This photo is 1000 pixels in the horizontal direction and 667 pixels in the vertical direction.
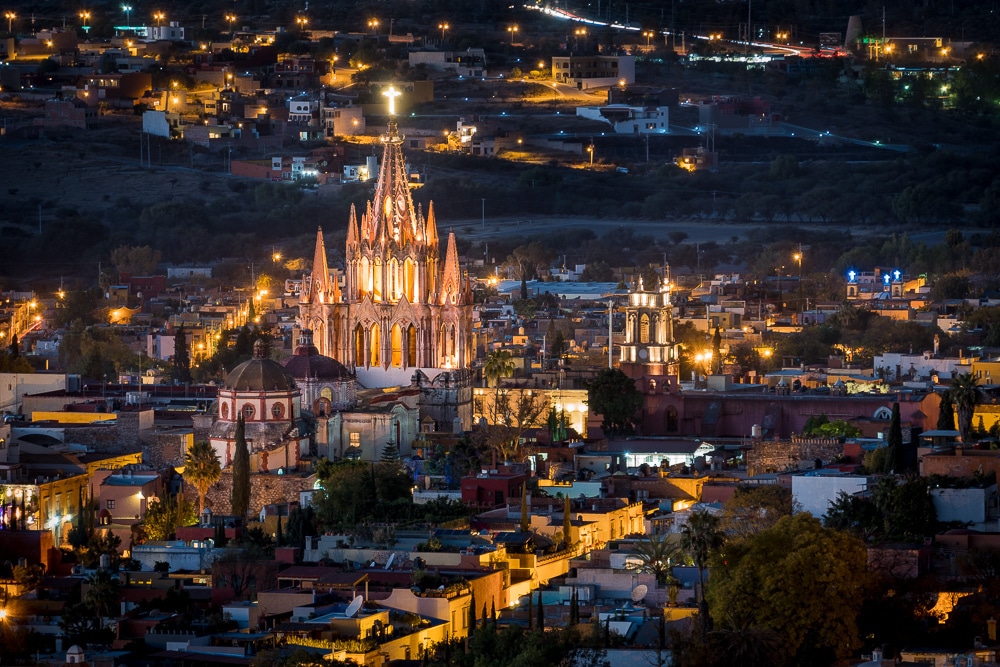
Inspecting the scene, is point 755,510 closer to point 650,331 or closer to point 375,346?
point 375,346

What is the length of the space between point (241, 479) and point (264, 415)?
4323mm

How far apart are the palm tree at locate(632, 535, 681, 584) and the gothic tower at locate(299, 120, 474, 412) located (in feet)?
102

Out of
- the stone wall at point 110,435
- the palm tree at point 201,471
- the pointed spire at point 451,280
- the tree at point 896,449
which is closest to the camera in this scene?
the tree at point 896,449

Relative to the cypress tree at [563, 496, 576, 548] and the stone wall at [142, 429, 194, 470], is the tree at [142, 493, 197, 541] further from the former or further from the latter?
the cypress tree at [563, 496, 576, 548]

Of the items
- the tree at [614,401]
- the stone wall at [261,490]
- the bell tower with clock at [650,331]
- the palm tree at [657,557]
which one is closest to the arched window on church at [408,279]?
the tree at [614,401]

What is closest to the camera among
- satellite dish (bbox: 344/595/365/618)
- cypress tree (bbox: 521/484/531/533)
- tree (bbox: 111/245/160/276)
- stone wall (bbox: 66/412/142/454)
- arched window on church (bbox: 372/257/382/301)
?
satellite dish (bbox: 344/595/365/618)

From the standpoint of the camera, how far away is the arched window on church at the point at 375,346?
306ft

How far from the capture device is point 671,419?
91.1m

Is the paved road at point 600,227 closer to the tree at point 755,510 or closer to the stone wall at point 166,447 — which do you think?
the stone wall at point 166,447

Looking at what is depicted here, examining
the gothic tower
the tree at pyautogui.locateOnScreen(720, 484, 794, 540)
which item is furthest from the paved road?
the tree at pyautogui.locateOnScreen(720, 484, 794, 540)

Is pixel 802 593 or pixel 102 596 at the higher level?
pixel 802 593

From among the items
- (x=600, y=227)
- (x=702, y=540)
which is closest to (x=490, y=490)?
(x=702, y=540)

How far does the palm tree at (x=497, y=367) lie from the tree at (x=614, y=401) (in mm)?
3524

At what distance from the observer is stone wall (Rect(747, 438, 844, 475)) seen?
236 ft
